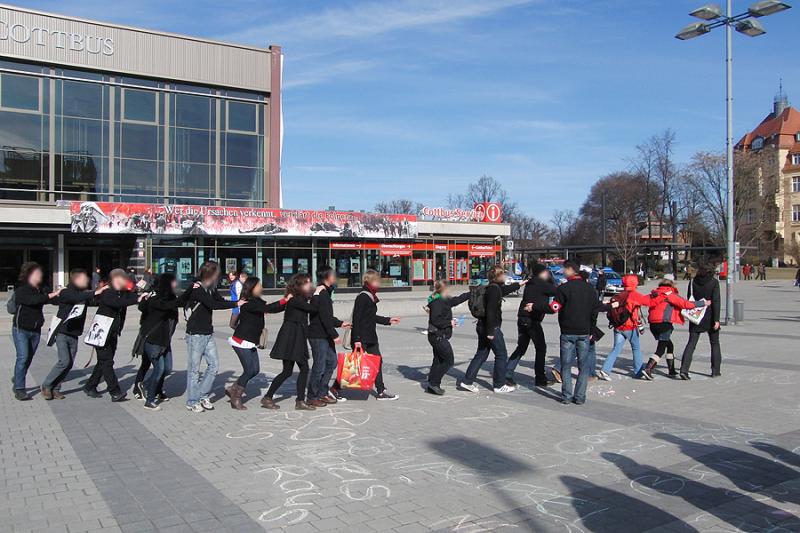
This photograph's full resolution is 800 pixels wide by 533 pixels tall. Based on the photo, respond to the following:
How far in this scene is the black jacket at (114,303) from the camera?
8.27m

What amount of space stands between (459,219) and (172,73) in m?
20.3

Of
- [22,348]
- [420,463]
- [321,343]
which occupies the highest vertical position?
[321,343]

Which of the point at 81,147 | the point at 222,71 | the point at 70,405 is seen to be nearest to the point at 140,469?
the point at 70,405

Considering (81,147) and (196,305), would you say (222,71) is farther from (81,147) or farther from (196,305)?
(196,305)

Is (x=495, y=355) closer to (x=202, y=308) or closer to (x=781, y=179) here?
(x=202, y=308)

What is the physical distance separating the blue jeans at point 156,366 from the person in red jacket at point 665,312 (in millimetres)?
6869

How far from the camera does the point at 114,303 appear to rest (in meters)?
8.27

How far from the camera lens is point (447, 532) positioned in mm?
4352

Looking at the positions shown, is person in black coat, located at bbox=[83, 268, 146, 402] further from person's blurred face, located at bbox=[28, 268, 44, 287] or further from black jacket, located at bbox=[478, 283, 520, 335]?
black jacket, located at bbox=[478, 283, 520, 335]

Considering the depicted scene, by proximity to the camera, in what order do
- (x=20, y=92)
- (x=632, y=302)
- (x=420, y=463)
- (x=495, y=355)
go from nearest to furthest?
(x=420, y=463), (x=495, y=355), (x=632, y=302), (x=20, y=92)

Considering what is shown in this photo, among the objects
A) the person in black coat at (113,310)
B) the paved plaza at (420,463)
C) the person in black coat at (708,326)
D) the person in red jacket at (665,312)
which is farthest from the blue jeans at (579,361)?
the person in black coat at (113,310)

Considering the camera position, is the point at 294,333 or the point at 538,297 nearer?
the point at 294,333

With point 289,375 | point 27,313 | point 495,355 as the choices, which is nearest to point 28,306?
point 27,313

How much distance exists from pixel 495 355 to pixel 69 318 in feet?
17.9
